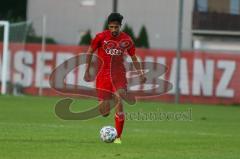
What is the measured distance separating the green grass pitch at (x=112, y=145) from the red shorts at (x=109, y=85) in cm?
82

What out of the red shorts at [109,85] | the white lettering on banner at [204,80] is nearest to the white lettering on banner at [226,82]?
the white lettering on banner at [204,80]

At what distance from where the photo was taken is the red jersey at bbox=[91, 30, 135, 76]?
15.0 metres

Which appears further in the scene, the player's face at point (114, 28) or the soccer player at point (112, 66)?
the soccer player at point (112, 66)

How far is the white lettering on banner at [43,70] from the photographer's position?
38531 millimetres

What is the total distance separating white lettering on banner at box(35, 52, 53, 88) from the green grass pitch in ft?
43.4

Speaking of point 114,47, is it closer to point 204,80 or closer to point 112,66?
point 112,66

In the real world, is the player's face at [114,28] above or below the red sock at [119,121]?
above

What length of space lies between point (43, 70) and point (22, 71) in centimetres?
94

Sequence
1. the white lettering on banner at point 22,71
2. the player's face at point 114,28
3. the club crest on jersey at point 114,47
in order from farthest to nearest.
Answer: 1. the white lettering on banner at point 22,71
2. the club crest on jersey at point 114,47
3. the player's face at point 114,28

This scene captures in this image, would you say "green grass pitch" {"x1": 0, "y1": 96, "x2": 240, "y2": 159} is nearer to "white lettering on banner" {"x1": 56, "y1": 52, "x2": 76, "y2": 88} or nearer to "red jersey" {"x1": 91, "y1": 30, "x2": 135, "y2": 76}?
"red jersey" {"x1": 91, "y1": 30, "x2": 135, "y2": 76}

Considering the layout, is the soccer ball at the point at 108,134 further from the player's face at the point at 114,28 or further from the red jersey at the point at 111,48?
the player's face at the point at 114,28

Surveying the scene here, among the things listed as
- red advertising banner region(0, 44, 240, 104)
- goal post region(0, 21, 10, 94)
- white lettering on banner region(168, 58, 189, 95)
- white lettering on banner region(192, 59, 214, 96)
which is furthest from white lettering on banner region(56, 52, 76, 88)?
white lettering on banner region(192, 59, 214, 96)

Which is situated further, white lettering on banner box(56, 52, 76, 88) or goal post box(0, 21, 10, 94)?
white lettering on banner box(56, 52, 76, 88)

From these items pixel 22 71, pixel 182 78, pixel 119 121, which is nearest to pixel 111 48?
pixel 119 121
